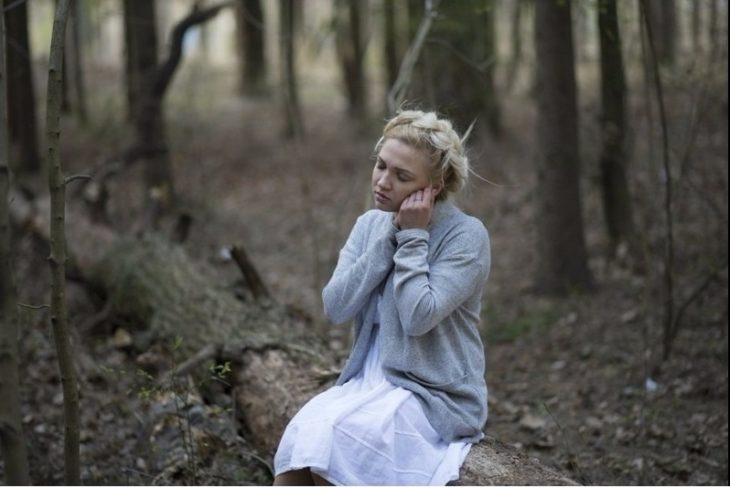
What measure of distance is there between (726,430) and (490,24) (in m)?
8.91

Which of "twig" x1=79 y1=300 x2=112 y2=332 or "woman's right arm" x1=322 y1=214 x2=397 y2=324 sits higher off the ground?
"woman's right arm" x1=322 y1=214 x2=397 y2=324

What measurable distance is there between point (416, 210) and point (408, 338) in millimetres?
498

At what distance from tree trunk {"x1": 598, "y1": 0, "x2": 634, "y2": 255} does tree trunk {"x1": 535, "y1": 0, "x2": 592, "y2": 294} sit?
345mm

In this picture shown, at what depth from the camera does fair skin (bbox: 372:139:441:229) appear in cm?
351

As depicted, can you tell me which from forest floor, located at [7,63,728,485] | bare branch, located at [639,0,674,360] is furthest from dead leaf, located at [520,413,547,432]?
bare branch, located at [639,0,674,360]

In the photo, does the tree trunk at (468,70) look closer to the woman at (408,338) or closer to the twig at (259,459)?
the twig at (259,459)

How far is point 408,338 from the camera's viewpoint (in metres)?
3.54

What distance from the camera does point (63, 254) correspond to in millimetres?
3139

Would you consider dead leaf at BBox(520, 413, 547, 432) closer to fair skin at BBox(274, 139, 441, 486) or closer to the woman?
the woman

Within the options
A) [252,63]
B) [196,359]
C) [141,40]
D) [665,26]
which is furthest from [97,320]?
[252,63]

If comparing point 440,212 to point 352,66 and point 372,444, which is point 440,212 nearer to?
point 372,444

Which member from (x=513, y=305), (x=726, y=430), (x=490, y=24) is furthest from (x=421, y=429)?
(x=490, y=24)

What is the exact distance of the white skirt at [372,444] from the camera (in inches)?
132

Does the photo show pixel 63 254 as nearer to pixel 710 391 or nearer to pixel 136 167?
pixel 710 391
